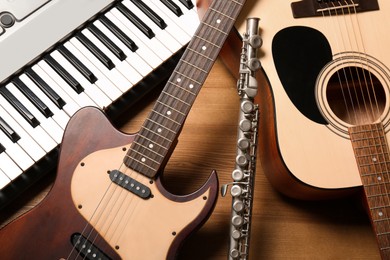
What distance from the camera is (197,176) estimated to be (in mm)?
1031

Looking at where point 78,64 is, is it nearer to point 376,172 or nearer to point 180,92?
point 180,92

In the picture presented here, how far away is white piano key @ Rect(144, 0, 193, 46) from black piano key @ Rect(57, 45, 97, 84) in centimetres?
18

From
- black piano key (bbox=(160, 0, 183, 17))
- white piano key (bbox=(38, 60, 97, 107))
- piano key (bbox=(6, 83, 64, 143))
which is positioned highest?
black piano key (bbox=(160, 0, 183, 17))

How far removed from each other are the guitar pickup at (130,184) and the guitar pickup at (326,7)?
0.44 metres

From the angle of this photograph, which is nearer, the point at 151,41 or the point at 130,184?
the point at 130,184

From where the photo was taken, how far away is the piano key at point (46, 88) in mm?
950

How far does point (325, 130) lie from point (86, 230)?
450 millimetres

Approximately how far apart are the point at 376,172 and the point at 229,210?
0.28 metres

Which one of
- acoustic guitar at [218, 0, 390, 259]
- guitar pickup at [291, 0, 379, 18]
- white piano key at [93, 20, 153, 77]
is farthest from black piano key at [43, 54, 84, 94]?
guitar pickup at [291, 0, 379, 18]

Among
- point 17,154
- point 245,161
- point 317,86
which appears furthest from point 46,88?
point 317,86

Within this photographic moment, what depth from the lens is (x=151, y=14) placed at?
102cm

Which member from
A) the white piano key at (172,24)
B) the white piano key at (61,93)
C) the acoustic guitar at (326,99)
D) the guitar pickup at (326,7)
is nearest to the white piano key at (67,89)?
the white piano key at (61,93)

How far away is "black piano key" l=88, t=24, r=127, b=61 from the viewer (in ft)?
3.25

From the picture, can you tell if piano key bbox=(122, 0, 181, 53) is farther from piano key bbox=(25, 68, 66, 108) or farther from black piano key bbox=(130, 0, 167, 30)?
piano key bbox=(25, 68, 66, 108)
